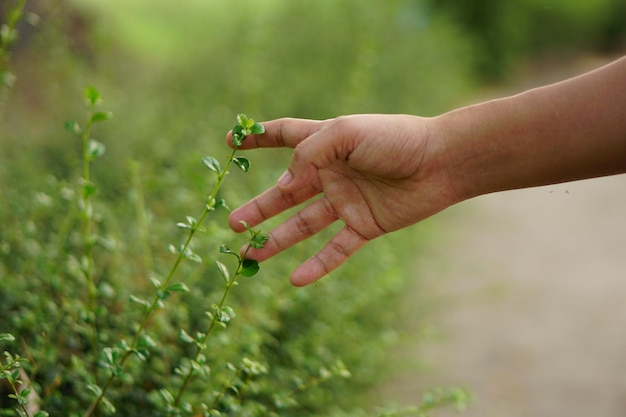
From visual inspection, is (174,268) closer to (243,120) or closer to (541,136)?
(243,120)

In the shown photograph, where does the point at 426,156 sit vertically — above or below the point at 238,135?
above

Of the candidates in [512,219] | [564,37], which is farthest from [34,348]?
[564,37]

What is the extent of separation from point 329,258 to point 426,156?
0.32 m

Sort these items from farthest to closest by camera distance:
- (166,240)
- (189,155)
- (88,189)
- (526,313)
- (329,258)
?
(526,313), (189,155), (166,240), (329,258), (88,189)

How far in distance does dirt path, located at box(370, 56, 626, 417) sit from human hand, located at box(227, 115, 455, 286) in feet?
4.19

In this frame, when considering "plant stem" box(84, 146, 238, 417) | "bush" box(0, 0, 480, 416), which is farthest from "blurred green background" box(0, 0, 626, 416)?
"plant stem" box(84, 146, 238, 417)

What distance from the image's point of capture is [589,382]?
130 inches

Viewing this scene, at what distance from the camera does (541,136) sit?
5.83 feet

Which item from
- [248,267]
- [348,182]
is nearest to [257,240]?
[248,267]

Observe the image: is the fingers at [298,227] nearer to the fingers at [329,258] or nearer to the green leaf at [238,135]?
the fingers at [329,258]

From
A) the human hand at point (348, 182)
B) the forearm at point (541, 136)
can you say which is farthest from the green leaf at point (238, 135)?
the forearm at point (541, 136)

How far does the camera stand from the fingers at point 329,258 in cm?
184

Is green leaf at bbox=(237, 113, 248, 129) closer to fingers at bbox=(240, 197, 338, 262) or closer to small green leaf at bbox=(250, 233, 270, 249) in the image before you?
small green leaf at bbox=(250, 233, 270, 249)

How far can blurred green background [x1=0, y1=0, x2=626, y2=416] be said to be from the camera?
2.27 m
